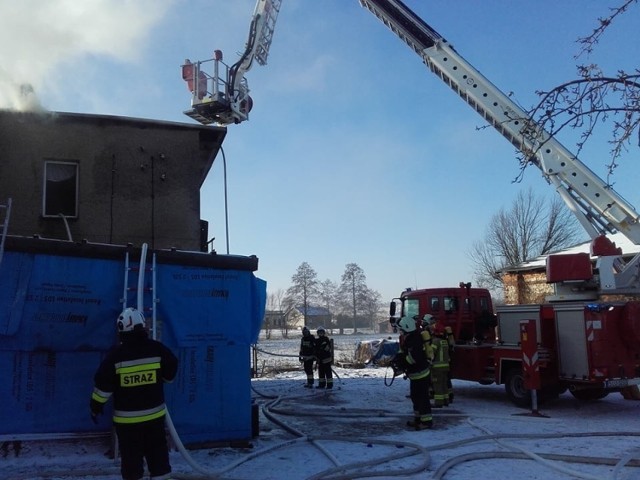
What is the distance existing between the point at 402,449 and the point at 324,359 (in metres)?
7.27

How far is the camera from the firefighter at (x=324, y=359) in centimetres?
1448

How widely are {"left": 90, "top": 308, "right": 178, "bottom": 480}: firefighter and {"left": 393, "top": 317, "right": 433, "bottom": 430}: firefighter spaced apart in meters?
4.75

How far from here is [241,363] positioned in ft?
24.7

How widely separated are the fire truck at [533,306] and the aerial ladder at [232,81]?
29 millimetres

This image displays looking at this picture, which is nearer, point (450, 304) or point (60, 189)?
point (60, 189)

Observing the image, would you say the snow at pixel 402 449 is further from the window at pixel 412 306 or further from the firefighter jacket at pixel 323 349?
the firefighter jacket at pixel 323 349

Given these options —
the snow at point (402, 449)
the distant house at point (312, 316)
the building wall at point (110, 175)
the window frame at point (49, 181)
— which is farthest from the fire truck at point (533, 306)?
the distant house at point (312, 316)

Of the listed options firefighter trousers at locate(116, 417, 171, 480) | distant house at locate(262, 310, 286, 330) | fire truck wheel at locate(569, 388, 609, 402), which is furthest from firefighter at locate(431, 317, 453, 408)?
distant house at locate(262, 310, 286, 330)

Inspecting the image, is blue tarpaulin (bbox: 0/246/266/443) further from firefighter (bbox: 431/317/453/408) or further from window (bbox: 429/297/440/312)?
window (bbox: 429/297/440/312)

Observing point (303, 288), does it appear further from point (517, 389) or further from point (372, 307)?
point (517, 389)

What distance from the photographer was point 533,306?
1100 centimetres

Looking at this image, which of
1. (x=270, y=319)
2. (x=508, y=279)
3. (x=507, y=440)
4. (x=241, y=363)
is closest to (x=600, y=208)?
(x=507, y=440)

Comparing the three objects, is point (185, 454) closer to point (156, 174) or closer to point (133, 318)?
point (133, 318)

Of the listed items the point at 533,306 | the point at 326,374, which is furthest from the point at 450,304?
the point at 326,374
